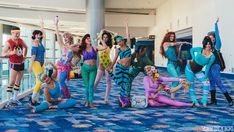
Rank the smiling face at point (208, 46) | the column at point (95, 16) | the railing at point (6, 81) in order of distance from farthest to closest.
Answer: the column at point (95, 16) → the railing at point (6, 81) → the smiling face at point (208, 46)

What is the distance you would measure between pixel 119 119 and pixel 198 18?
13055 mm

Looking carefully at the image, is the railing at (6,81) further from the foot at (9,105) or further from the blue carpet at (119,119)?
the blue carpet at (119,119)

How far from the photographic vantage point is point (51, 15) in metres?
20.2

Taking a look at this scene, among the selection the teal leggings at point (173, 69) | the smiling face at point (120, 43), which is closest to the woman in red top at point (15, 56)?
the smiling face at point (120, 43)

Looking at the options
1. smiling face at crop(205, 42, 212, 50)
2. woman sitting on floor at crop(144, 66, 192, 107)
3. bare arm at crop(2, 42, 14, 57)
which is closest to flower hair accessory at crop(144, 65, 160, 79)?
woman sitting on floor at crop(144, 66, 192, 107)

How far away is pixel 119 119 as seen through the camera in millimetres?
4906

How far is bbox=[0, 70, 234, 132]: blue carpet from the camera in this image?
4.28 metres

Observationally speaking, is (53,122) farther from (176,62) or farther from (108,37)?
(176,62)

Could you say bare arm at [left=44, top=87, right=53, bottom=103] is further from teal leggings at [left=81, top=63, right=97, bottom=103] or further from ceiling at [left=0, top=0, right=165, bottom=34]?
ceiling at [left=0, top=0, right=165, bottom=34]

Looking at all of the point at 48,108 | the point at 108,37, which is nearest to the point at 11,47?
the point at 48,108

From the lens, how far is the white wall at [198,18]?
1312 centimetres

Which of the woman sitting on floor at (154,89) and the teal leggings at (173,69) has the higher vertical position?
the teal leggings at (173,69)

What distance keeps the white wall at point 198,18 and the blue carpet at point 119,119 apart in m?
7.71

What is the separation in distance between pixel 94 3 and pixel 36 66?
11.2 m
